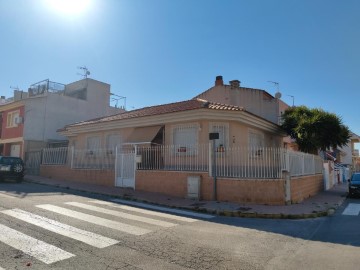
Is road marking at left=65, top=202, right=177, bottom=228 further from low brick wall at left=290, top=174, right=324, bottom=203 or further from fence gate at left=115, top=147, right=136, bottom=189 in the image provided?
low brick wall at left=290, top=174, right=324, bottom=203

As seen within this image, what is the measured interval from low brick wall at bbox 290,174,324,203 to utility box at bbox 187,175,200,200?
3925 mm

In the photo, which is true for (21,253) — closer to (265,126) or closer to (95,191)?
(95,191)

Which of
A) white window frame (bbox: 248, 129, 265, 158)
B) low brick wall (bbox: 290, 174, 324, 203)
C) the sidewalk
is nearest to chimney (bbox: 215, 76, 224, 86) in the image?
white window frame (bbox: 248, 129, 265, 158)

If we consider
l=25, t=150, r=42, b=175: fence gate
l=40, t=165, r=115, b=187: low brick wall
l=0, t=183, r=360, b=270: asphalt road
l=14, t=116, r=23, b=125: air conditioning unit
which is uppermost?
l=14, t=116, r=23, b=125: air conditioning unit

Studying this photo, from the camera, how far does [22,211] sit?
30.2ft

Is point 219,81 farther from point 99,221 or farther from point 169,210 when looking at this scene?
point 99,221

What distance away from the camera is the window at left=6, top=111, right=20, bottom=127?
26362 millimetres

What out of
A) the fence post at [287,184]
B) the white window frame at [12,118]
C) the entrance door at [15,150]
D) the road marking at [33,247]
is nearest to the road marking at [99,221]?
the road marking at [33,247]

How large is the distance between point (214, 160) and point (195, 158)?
1.38m

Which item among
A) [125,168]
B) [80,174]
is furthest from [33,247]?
[80,174]

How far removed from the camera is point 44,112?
86.0ft

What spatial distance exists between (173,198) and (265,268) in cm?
854

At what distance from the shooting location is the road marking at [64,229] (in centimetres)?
638

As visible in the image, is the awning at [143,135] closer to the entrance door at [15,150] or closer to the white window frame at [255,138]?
the white window frame at [255,138]
